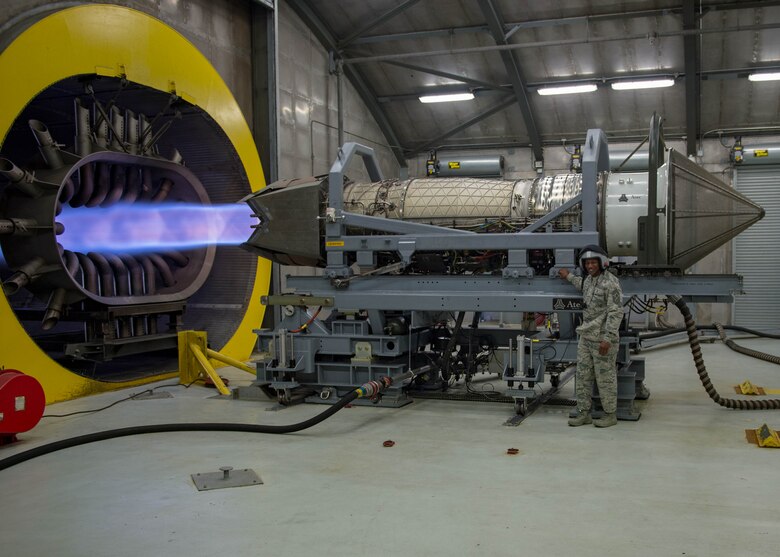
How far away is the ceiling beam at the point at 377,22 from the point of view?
12664 mm

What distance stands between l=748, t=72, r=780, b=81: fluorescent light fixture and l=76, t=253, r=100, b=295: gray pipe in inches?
454

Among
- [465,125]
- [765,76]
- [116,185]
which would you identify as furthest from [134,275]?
[765,76]

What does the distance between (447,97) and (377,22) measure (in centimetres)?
223

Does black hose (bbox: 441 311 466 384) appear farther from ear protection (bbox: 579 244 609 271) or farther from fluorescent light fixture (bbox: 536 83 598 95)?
fluorescent light fixture (bbox: 536 83 598 95)

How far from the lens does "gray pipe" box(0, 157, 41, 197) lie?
6.98 m

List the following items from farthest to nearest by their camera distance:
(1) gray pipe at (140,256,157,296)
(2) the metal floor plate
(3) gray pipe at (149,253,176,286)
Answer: (3) gray pipe at (149,253,176,286) < (1) gray pipe at (140,256,157,296) < (2) the metal floor plate

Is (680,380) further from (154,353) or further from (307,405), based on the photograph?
(154,353)

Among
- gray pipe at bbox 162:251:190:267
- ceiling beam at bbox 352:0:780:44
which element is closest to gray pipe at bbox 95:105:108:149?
gray pipe at bbox 162:251:190:267

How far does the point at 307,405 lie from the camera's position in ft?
24.3

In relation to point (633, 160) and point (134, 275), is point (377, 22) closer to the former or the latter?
point (633, 160)

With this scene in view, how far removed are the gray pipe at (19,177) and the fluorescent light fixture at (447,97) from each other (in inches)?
347

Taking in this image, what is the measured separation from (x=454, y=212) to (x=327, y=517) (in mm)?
4090

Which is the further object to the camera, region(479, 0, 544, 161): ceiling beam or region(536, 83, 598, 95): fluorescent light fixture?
region(536, 83, 598, 95): fluorescent light fixture

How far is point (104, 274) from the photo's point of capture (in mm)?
8992
